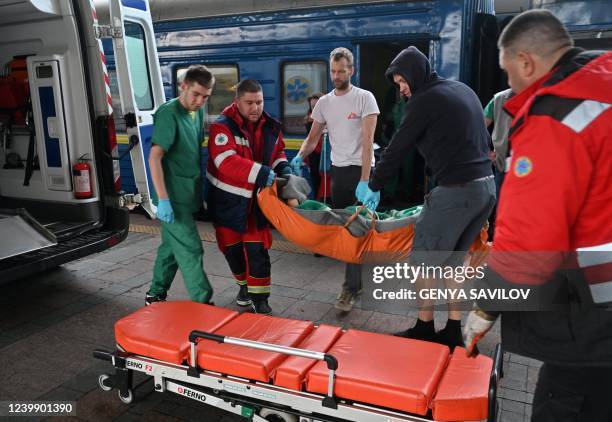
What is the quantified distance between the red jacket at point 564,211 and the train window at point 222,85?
16.9 feet

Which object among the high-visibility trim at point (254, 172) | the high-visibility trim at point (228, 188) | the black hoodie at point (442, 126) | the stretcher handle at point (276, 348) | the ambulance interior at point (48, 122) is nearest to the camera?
the stretcher handle at point (276, 348)

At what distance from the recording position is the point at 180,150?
3.84m

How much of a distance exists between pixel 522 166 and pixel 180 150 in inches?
106

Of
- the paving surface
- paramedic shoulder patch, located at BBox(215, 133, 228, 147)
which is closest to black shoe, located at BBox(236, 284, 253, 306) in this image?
the paving surface

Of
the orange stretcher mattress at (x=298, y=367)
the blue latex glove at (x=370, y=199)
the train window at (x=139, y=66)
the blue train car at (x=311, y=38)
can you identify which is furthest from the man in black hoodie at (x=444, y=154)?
the train window at (x=139, y=66)

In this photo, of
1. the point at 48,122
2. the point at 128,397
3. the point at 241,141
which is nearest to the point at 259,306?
the point at 241,141

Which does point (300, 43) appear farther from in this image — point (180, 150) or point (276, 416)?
point (276, 416)

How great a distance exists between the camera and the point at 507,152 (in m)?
3.76

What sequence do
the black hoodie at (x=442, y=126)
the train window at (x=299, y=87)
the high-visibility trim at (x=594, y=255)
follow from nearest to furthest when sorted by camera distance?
the high-visibility trim at (x=594, y=255)
the black hoodie at (x=442, y=126)
the train window at (x=299, y=87)

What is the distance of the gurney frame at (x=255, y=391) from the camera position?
232cm

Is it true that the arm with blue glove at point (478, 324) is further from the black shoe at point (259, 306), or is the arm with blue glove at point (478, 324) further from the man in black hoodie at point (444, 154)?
the black shoe at point (259, 306)

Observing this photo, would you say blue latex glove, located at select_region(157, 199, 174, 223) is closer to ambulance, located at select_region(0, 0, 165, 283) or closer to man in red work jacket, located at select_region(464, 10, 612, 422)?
ambulance, located at select_region(0, 0, 165, 283)

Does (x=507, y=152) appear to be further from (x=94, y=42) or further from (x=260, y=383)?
(x=94, y=42)

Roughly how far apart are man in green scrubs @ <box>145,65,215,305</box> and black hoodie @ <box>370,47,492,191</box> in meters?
1.39
